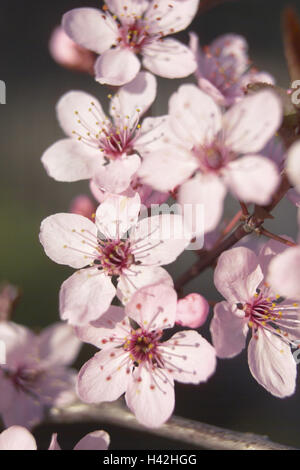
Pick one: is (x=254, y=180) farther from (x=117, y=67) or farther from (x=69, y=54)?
(x=69, y=54)

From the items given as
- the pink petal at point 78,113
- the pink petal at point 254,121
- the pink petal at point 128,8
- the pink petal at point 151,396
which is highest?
the pink petal at point 128,8

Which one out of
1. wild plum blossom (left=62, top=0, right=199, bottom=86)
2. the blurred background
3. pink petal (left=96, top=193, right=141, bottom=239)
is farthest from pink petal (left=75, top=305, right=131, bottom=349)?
the blurred background

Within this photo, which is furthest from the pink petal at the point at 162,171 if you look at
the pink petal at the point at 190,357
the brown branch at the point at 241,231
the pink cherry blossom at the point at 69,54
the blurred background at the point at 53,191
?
the blurred background at the point at 53,191

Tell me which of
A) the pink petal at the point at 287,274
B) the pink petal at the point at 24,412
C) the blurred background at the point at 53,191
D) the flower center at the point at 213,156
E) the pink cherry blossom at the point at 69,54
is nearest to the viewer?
the pink petal at the point at 287,274

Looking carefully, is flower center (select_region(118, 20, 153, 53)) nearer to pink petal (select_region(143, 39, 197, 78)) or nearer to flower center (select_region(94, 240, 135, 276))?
pink petal (select_region(143, 39, 197, 78))

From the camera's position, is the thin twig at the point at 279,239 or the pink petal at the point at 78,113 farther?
the pink petal at the point at 78,113

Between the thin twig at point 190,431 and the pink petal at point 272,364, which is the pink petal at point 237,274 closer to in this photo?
the pink petal at point 272,364
